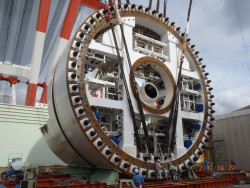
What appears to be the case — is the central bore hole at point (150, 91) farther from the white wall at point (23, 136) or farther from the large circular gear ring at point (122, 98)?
the white wall at point (23, 136)

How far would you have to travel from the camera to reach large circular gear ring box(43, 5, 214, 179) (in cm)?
1123

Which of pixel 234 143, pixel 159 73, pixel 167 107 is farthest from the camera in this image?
pixel 234 143

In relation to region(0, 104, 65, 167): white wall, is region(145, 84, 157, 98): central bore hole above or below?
above

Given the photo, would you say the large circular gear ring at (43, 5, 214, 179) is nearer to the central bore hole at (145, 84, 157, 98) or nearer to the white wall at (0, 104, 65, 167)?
the central bore hole at (145, 84, 157, 98)

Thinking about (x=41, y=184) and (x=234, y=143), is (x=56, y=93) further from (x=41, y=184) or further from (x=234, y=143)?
(x=234, y=143)

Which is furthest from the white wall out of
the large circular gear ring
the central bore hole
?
the central bore hole

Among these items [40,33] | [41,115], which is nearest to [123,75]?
[41,115]

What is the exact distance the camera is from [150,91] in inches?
576

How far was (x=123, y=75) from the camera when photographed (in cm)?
1288

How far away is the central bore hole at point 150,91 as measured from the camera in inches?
571

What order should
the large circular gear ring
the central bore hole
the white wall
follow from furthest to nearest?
the white wall < the central bore hole < the large circular gear ring

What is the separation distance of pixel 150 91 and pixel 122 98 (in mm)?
2584

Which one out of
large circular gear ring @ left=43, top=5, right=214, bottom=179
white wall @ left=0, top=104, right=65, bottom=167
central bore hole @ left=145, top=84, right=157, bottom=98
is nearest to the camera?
large circular gear ring @ left=43, top=5, right=214, bottom=179

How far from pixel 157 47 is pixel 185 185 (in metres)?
10.1
